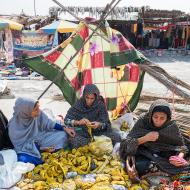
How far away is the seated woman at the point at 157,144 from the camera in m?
3.49

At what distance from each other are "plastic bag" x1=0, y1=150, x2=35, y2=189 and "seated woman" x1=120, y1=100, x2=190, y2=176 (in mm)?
1052

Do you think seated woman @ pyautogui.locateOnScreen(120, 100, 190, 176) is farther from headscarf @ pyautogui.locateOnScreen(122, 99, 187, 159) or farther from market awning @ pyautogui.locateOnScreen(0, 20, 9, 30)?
market awning @ pyautogui.locateOnScreen(0, 20, 9, 30)

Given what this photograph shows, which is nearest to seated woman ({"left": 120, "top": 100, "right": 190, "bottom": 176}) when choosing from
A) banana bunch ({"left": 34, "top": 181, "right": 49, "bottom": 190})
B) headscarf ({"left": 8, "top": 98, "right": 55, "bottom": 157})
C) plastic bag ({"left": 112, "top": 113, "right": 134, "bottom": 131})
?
banana bunch ({"left": 34, "top": 181, "right": 49, "bottom": 190})

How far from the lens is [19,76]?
10328 millimetres

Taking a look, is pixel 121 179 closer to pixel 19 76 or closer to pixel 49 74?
pixel 49 74

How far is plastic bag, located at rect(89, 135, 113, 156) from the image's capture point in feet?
12.7

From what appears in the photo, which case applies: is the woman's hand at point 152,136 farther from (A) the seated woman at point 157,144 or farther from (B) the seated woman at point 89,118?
(B) the seated woman at point 89,118

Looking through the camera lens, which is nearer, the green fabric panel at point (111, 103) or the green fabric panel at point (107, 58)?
the green fabric panel at point (107, 58)

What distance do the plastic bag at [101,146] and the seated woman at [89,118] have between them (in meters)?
0.19

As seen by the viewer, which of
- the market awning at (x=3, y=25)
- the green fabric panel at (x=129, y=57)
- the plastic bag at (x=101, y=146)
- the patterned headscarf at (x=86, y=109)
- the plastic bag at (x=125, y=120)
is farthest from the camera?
the market awning at (x=3, y=25)

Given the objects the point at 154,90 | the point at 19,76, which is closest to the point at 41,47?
the point at 19,76

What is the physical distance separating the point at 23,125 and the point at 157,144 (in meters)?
1.46

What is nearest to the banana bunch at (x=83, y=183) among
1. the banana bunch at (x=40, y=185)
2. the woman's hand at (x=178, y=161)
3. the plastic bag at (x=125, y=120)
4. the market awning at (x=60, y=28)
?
the banana bunch at (x=40, y=185)

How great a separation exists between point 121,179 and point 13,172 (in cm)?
106
